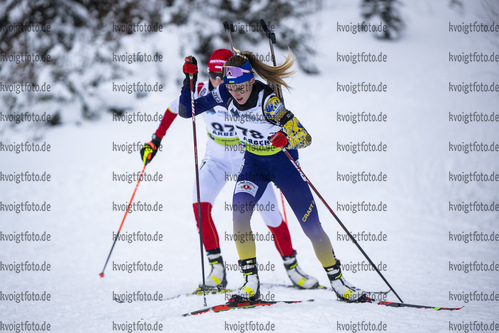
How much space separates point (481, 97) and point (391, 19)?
615cm

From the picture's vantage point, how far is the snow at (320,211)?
3420 millimetres

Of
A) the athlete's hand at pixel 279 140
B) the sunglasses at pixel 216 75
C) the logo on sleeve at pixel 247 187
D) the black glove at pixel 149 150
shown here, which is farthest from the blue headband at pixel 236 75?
the black glove at pixel 149 150

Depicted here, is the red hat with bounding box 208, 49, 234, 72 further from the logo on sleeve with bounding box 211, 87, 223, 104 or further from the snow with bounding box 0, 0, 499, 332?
the snow with bounding box 0, 0, 499, 332

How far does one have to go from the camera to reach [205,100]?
377cm

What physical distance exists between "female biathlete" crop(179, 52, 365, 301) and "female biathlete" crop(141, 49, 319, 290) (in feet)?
1.82

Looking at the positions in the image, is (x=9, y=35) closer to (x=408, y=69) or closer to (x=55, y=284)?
(x=55, y=284)

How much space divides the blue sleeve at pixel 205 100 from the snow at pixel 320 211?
5.97 ft

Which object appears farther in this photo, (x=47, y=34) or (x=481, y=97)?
(x=47, y=34)

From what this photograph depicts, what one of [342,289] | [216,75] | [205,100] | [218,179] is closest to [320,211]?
[218,179]

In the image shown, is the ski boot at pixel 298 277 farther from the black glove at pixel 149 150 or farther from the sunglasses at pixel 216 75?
the sunglasses at pixel 216 75

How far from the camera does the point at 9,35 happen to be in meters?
13.7

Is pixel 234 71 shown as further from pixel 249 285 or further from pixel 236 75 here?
pixel 249 285

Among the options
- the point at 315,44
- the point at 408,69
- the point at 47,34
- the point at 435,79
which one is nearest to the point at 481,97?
the point at 435,79

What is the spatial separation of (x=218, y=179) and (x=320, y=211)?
3.23 metres
